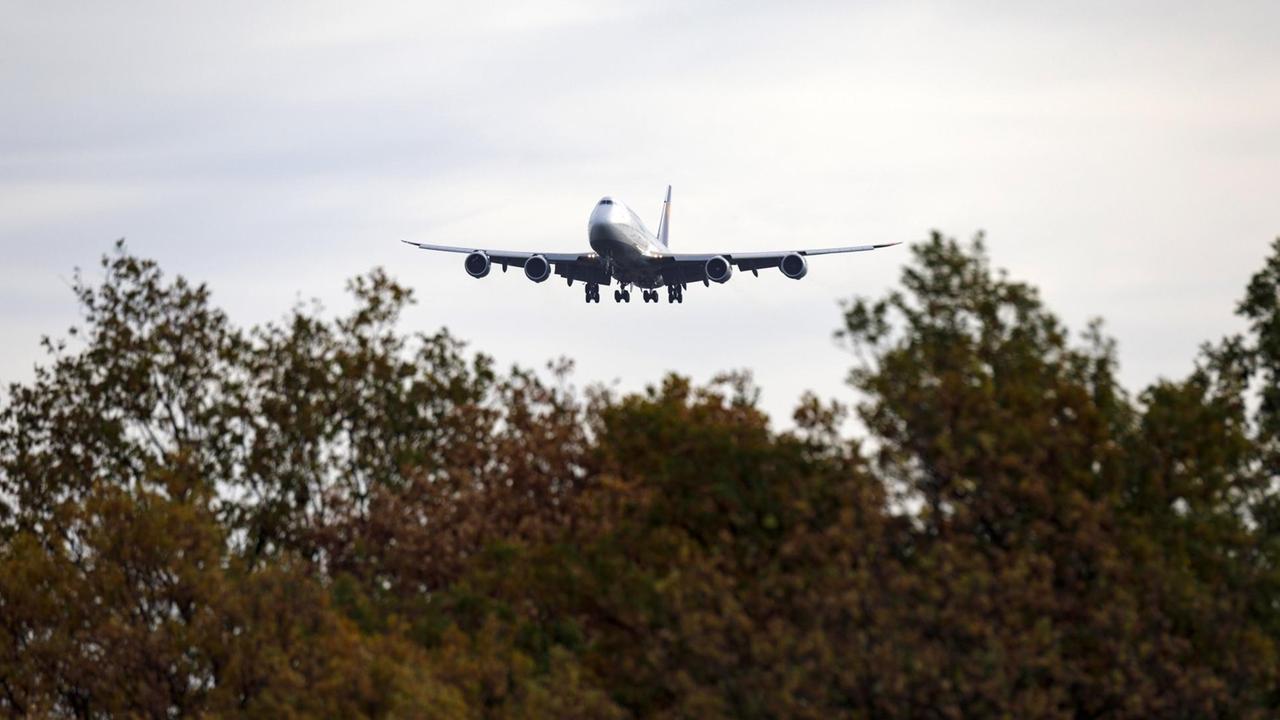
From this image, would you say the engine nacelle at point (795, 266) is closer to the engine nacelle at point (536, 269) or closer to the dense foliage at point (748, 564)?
the engine nacelle at point (536, 269)

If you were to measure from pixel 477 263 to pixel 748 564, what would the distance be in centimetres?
5681

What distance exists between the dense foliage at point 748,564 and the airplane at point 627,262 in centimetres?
3765

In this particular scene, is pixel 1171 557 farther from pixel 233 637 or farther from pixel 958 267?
pixel 233 637

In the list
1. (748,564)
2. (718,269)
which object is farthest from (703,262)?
(748,564)

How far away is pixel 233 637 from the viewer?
3559 cm

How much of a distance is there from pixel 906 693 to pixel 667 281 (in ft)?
199

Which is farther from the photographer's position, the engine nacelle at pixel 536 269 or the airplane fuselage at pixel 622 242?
the engine nacelle at pixel 536 269

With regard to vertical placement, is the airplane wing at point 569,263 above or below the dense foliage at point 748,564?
above

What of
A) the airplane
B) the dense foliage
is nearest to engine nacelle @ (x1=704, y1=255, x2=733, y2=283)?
the airplane

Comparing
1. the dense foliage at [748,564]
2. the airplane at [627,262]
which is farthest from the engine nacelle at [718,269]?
the dense foliage at [748,564]

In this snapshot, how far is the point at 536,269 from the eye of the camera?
85.2 m

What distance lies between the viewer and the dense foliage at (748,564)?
30.2 meters

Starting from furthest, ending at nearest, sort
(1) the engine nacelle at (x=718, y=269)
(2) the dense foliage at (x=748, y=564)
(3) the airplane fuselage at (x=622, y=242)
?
1. (1) the engine nacelle at (x=718, y=269)
2. (3) the airplane fuselage at (x=622, y=242)
3. (2) the dense foliage at (x=748, y=564)

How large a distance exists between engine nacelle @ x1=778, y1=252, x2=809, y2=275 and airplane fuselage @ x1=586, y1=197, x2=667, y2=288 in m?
5.98
